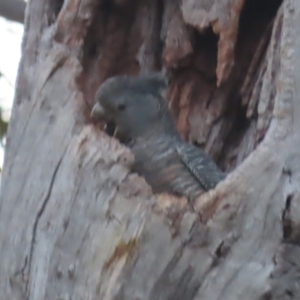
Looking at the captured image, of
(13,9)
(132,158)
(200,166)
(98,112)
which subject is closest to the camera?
(132,158)

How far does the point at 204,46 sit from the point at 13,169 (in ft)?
2.76

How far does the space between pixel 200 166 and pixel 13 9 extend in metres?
1.53

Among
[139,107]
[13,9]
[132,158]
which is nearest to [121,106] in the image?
[139,107]

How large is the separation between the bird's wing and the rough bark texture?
1381 millimetres

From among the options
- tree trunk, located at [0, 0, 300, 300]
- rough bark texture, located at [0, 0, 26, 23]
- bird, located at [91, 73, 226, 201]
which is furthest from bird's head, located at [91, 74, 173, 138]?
rough bark texture, located at [0, 0, 26, 23]

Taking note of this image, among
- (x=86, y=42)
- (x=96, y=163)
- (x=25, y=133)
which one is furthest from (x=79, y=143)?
(x=86, y=42)

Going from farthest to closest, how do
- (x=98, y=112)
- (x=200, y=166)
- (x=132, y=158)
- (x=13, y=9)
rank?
1. (x=13, y=9)
2. (x=98, y=112)
3. (x=200, y=166)
4. (x=132, y=158)

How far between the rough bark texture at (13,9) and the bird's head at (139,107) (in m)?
1.13

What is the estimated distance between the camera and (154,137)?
2.08m

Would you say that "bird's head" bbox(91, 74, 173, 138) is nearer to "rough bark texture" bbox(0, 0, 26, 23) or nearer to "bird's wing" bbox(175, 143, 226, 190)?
"bird's wing" bbox(175, 143, 226, 190)

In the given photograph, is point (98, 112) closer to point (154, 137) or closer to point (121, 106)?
point (121, 106)

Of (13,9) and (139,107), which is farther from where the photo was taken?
(13,9)

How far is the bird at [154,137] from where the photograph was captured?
190 centimetres

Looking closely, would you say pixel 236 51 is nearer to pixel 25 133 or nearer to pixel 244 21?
pixel 244 21
